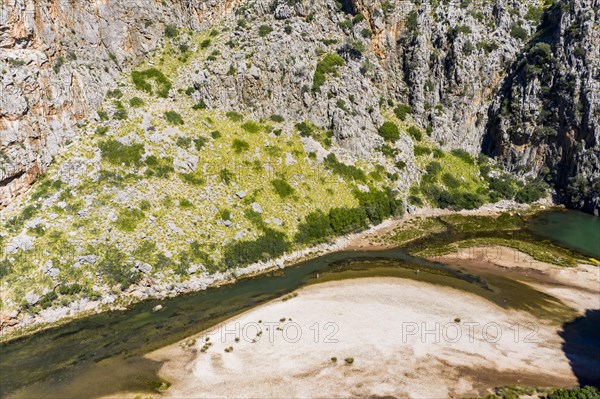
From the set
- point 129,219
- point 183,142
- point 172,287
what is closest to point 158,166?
point 183,142

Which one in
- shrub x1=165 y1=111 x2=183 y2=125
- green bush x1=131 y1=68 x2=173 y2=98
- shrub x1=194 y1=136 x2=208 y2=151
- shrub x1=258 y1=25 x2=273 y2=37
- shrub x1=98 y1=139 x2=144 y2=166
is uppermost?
shrub x1=258 y1=25 x2=273 y2=37

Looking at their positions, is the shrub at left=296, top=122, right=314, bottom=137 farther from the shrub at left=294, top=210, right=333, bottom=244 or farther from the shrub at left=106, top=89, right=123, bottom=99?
the shrub at left=106, top=89, right=123, bottom=99

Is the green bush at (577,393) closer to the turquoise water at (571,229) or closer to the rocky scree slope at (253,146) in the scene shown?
the turquoise water at (571,229)

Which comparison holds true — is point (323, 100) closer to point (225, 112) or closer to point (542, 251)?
point (225, 112)

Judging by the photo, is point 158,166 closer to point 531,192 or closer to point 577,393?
point 577,393

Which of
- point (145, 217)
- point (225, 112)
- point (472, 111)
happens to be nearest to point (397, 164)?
point (472, 111)

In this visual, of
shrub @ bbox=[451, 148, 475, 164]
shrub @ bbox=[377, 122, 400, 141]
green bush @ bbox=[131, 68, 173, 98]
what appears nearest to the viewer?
green bush @ bbox=[131, 68, 173, 98]

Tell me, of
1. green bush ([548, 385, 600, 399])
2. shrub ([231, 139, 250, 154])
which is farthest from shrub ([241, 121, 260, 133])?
green bush ([548, 385, 600, 399])
